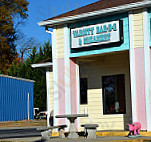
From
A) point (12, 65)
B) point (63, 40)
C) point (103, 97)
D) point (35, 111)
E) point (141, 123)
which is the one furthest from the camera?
point (12, 65)

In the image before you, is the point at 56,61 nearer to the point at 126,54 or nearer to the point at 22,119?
the point at 126,54

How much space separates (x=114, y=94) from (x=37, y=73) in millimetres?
24146

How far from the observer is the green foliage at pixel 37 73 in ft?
127

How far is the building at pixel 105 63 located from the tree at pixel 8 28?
91.9 ft

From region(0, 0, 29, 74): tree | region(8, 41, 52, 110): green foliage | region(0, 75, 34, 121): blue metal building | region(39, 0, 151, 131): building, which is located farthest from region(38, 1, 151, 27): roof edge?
region(0, 0, 29, 74): tree

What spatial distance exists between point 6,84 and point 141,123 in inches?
833

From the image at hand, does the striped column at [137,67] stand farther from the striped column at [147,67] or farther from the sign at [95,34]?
the sign at [95,34]

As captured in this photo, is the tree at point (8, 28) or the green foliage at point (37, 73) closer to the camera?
the green foliage at point (37, 73)

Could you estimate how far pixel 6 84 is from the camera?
32375mm

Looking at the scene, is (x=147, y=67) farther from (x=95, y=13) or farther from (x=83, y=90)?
(x=83, y=90)

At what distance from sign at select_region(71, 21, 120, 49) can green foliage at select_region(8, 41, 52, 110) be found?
24.1m

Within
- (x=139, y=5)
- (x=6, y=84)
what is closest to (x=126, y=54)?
(x=139, y=5)

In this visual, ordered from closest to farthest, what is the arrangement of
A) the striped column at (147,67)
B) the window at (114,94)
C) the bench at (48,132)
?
the striped column at (147,67)
the bench at (48,132)
the window at (114,94)

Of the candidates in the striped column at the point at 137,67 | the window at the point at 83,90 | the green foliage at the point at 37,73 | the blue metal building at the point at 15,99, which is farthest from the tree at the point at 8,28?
the striped column at the point at 137,67
